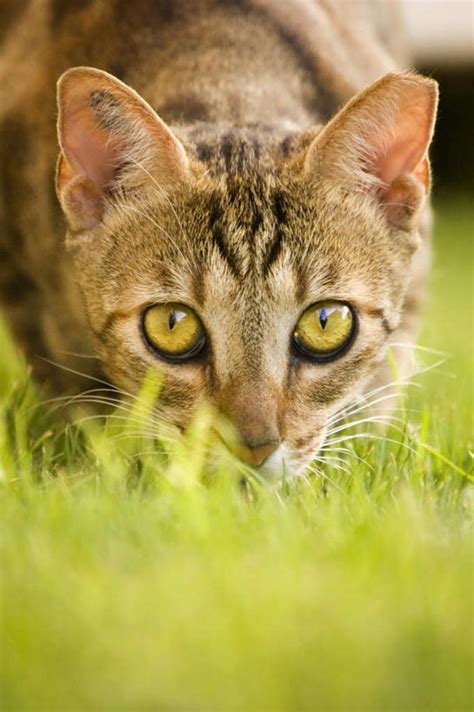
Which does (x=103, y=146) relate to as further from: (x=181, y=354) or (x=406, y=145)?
(x=406, y=145)

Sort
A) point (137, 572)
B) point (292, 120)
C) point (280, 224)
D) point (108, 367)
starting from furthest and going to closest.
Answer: point (292, 120) → point (108, 367) → point (280, 224) → point (137, 572)

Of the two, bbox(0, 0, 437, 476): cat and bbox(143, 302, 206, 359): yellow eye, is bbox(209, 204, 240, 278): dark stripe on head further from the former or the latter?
bbox(143, 302, 206, 359): yellow eye

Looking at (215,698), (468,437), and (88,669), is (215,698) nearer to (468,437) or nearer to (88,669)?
(88,669)

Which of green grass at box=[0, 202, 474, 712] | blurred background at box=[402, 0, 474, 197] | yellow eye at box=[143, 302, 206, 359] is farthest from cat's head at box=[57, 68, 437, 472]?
blurred background at box=[402, 0, 474, 197]

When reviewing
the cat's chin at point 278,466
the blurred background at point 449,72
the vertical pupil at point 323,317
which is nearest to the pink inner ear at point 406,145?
the vertical pupil at point 323,317

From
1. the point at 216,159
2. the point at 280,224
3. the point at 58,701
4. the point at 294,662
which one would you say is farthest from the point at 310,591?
the point at 216,159

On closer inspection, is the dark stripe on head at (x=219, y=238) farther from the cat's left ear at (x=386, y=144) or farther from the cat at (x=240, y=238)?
the cat's left ear at (x=386, y=144)
